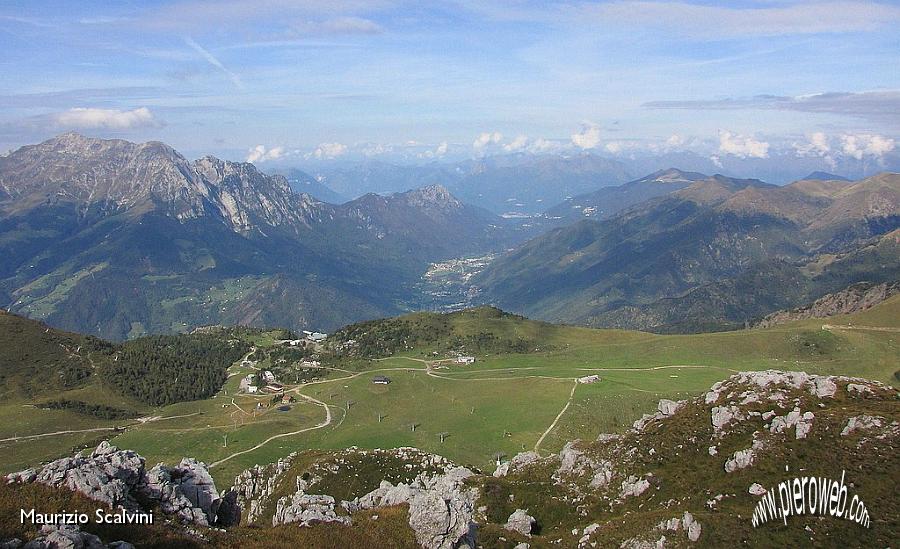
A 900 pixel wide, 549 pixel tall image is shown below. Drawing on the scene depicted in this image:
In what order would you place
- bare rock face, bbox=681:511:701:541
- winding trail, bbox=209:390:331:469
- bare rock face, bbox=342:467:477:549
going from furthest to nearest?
winding trail, bbox=209:390:331:469
bare rock face, bbox=681:511:701:541
bare rock face, bbox=342:467:477:549

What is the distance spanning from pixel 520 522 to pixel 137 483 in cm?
3329

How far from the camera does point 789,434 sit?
174 feet

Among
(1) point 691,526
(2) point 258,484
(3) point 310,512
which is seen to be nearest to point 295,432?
(2) point 258,484

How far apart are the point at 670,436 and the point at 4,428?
160447 millimetres

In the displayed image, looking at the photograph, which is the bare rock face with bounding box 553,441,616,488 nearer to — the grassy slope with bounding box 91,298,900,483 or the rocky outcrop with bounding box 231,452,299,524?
the rocky outcrop with bounding box 231,452,299,524

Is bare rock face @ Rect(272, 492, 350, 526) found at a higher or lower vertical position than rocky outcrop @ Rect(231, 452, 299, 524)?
higher

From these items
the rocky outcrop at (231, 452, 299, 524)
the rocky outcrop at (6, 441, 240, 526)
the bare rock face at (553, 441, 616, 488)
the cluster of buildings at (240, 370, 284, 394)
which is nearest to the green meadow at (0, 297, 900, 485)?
the cluster of buildings at (240, 370, 284, 394)

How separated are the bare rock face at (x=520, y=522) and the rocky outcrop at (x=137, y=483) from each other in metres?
24.8

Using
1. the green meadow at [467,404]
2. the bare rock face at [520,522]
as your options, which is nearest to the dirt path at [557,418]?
the green meadow at [467,404]

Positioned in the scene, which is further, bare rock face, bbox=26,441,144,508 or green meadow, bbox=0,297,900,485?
green meadow, bbox=0,297,900,485

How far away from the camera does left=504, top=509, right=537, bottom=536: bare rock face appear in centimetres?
5256

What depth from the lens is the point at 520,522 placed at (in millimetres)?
53406

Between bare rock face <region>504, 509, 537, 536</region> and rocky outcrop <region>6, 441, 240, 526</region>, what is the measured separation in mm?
24827

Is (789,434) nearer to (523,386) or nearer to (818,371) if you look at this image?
(523,386)
